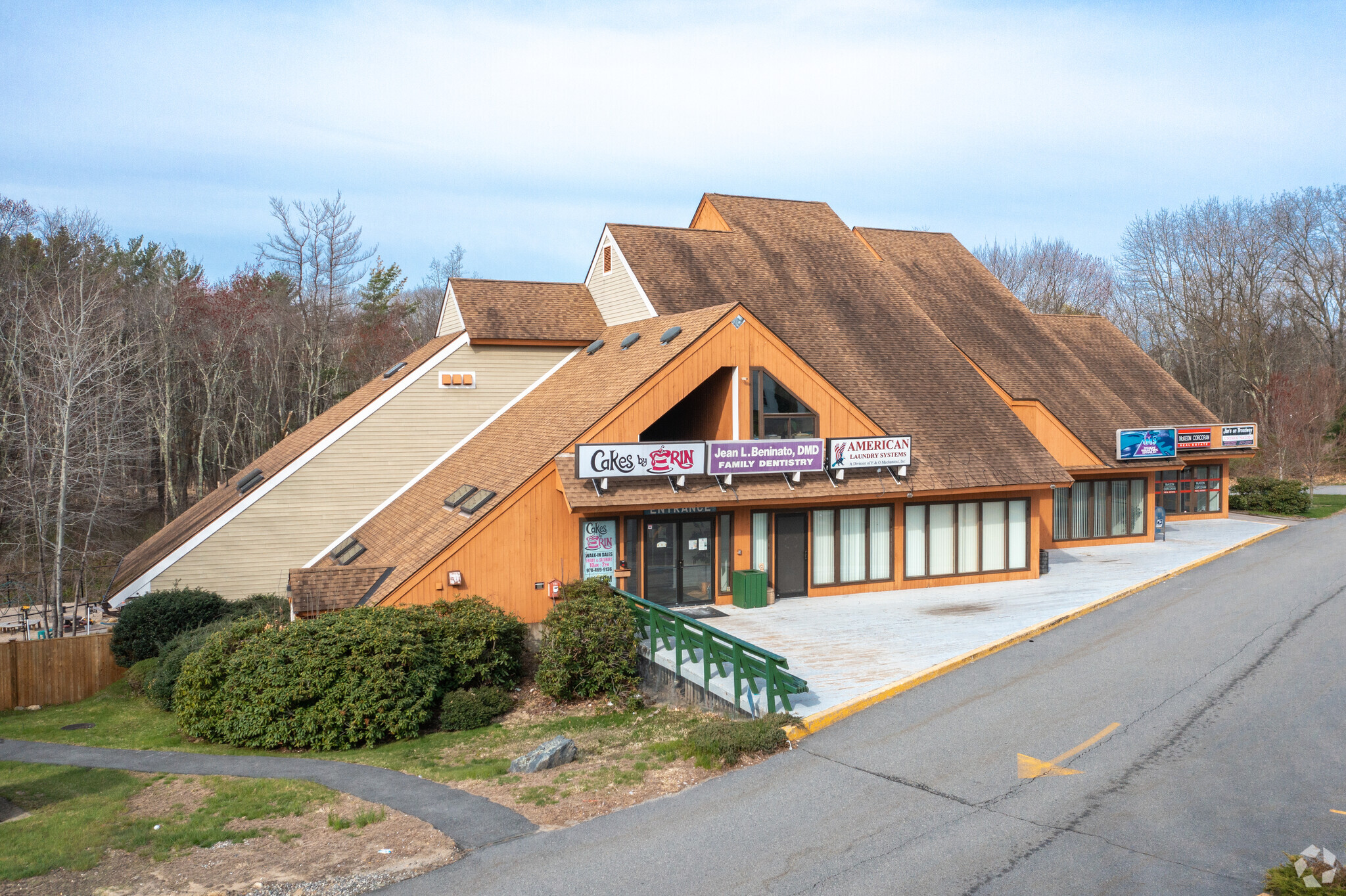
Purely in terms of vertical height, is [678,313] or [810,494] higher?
[678,313]

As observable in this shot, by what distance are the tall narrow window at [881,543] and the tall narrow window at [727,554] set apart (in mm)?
3995

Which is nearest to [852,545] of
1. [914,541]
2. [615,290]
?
[914,541]

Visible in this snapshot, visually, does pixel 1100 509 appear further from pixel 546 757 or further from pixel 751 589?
pixel 546 757

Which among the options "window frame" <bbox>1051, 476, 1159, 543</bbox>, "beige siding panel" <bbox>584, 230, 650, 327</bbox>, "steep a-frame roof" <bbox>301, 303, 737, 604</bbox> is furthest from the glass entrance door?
"window frame" <bbox>1051, 476, 1159, 543</bbox>

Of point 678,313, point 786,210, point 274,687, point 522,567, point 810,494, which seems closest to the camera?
point 274,687

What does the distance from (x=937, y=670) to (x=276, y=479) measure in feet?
60.7

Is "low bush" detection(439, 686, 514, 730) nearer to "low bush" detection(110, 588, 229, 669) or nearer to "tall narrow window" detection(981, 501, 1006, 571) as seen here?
"low bush" detection(110, 588, 229, 669)

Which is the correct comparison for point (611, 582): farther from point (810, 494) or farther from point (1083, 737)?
point (1083, 737)

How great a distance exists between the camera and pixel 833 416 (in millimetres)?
23109

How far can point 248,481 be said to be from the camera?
27344mm

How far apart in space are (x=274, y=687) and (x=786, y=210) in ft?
84.3

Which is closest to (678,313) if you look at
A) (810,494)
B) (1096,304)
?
(810,494)

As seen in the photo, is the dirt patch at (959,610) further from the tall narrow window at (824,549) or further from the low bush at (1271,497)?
the low bush at (1271,497)

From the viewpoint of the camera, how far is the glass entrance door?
70.3ft
